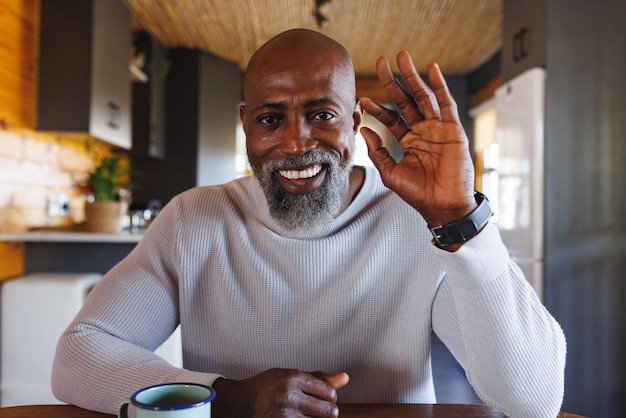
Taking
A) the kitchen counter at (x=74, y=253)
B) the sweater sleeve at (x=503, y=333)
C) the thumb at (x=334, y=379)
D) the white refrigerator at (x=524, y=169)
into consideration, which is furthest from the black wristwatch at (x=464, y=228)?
the kitchen counter at (x=74, y=253)

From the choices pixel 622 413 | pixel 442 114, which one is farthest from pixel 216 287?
pixel 622 413

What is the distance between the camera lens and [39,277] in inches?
103

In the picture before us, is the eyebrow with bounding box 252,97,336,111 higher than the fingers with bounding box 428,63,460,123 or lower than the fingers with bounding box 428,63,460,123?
higher

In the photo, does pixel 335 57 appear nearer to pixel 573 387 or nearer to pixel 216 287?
pixel 216 287

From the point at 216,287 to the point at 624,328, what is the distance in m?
2.23

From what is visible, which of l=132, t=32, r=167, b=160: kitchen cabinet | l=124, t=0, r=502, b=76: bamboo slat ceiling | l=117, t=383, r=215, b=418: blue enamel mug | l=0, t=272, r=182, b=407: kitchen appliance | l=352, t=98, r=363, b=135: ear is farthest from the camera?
l=132, t=32, r=167, b=160: kitchen cabinet

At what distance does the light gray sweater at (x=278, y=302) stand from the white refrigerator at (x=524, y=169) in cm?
173

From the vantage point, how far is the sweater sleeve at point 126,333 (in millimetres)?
915

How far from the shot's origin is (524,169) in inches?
110

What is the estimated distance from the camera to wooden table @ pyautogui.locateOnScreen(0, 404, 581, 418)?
86 cm

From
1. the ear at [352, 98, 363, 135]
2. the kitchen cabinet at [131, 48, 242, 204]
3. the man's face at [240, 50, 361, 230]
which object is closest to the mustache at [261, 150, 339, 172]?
the man's face at [240, 50, 361, 230]

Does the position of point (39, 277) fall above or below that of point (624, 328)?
above

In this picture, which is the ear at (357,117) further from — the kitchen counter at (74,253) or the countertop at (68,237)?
the kitchen counter at (74,253)

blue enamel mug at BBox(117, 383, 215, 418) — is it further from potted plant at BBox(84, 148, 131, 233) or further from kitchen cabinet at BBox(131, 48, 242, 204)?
kitchen cabinet at BBox(131, 48, 242, 204)
